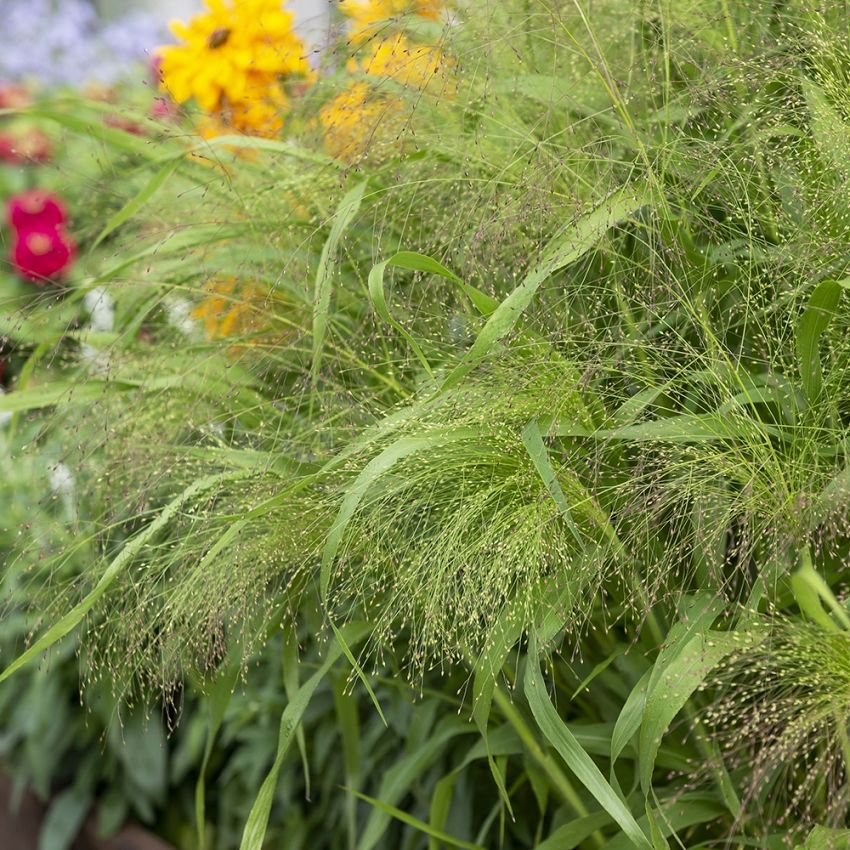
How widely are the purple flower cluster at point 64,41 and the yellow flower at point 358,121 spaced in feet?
9.34

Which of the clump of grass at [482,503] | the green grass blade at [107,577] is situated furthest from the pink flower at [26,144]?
the clump of grass at [482,503]

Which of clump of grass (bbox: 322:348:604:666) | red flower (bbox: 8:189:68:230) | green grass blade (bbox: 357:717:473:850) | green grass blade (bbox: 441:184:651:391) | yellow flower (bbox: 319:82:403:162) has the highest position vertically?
red flower (bbox: 8:189:68:230)

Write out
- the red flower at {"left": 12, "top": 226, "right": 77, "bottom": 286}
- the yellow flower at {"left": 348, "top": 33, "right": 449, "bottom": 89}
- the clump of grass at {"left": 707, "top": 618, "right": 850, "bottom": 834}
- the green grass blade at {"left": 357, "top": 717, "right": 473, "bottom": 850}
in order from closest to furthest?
the clump of grass at {"left": 707, "top": 618, "right": 850, "bottom": 834}, the yellow flower at {"left": 348, "top": 33, "right": 449, "bottom": 89}, the green grass blade at {"left": 357, "top": 717, "right": 473, "bottom": 850}, the red flower at {"left": 12, "top": 226, "right": 77, "bottom": 286}

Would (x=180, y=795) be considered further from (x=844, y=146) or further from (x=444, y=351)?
(x=844, y=146)

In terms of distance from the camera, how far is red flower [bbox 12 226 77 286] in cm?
130

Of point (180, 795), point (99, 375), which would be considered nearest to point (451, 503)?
point (99, 375)

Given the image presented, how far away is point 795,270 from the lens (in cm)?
59

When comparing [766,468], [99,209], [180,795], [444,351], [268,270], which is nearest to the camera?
[766,468]

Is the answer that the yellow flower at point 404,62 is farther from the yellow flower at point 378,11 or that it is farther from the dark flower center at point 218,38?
the dark flower center at point 218,38

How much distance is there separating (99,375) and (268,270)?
0.47ft

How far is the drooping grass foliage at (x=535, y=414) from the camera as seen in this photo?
0.58 metres

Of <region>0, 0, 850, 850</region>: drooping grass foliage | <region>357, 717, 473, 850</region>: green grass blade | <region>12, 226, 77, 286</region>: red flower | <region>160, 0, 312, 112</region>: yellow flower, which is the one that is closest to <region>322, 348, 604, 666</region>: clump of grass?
<region>0, 0, 850, 850</region>: drooping grass foliage

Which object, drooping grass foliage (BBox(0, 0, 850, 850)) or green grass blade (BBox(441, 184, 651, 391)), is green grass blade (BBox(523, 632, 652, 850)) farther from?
green grass blade (BBox(441, 184, 651, 391))

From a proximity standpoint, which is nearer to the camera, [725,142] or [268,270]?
[725,142]
